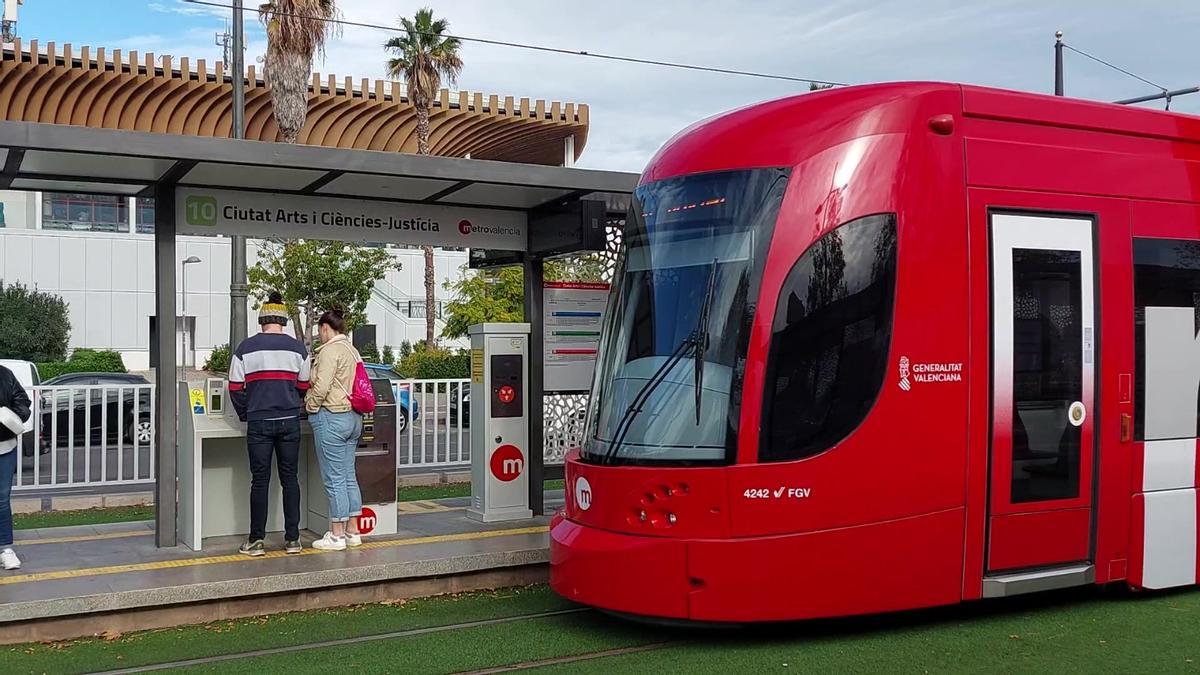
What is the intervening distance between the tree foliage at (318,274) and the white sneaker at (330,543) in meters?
25.4

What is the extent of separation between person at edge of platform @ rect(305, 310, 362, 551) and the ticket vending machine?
5.39 ft

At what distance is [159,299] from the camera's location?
8.83 m

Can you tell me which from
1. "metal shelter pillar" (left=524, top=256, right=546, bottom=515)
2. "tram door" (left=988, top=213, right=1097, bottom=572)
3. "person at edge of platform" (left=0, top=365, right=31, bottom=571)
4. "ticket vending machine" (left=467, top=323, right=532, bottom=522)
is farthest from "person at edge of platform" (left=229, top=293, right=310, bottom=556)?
"tram door" (left=988, top=213, right=1097, bottom=572)

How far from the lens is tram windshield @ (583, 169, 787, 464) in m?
6.58

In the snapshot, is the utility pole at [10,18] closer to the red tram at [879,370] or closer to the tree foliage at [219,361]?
the tree foliage at [219,361]

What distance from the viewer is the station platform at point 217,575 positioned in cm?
715

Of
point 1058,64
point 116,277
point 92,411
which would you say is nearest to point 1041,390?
point 92,411

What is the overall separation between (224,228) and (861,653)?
596cm

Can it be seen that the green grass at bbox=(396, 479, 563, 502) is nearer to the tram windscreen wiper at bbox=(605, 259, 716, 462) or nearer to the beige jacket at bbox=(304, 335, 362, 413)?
the beige jacket at bbox=(304, 335, 362, 413)

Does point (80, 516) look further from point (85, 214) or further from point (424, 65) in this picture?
point (85, 214)

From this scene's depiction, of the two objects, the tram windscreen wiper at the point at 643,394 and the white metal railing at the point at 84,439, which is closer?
the tram windscreen wiper at the point at 643,394

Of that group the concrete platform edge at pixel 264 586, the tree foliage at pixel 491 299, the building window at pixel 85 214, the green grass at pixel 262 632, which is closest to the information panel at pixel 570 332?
the concrete platform edge at pixel 264 586

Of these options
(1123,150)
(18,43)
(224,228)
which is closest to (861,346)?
(1123,150)

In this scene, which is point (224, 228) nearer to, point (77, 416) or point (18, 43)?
point (77, 416)
